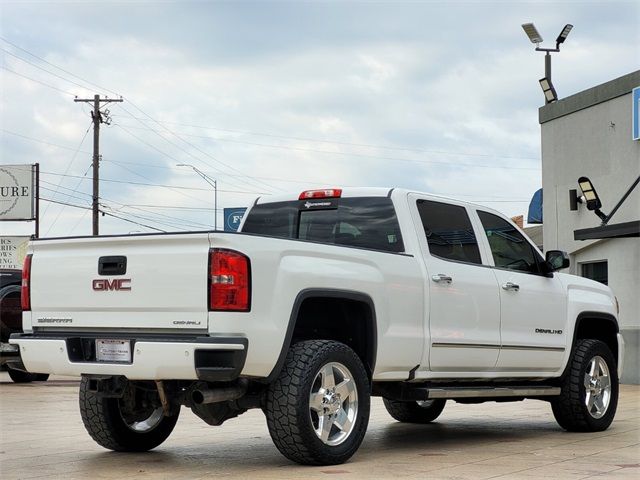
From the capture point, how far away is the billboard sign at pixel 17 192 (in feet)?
163

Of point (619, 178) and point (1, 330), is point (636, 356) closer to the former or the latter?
point (619, 178)

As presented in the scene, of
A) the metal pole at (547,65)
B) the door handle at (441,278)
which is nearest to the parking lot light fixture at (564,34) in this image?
the metal pole at (547,65)

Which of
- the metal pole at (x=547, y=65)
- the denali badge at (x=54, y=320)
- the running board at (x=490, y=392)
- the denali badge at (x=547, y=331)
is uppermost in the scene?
the metal pole at (x=547, y=65)

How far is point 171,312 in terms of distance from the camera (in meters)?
7.39

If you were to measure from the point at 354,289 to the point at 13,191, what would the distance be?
44942 millimetres

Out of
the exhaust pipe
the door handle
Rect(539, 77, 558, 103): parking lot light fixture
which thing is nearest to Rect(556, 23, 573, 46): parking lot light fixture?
Rect(539, 77, 558, 103): parking lot light fixture

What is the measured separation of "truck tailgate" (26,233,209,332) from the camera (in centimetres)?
732

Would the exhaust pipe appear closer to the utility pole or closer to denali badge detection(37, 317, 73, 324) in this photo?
denali badge detection(37, 317, 73, 324)

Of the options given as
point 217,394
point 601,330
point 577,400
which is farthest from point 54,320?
point 601,330

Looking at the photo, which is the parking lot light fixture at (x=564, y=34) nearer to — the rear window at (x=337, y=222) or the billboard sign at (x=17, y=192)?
the rear window at (x=337, y=222)

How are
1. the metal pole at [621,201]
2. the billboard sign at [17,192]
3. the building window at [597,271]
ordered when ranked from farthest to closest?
the billboard sign at [17,192] → the building window at [597,271] → the metal pole at [621,201]

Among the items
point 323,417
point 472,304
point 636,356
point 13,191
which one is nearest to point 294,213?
point 472,304

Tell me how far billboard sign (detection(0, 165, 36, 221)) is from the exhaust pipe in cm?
4332

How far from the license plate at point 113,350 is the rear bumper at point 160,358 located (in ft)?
0.15
